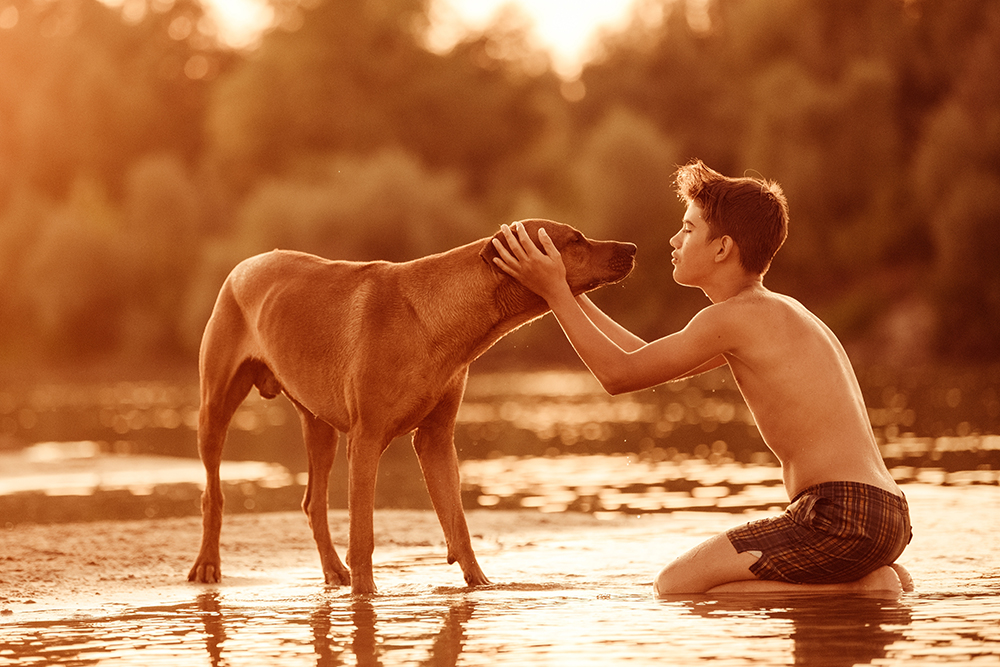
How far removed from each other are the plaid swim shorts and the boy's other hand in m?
1.48

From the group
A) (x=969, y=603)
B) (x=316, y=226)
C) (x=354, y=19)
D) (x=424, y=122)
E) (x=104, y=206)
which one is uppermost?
(x=354, y=19)

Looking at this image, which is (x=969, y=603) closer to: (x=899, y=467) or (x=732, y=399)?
(x=899, y=467)

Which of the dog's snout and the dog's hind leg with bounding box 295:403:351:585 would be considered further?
the dog's hind leg with bounding box 295:403:351:585

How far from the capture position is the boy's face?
6.58m

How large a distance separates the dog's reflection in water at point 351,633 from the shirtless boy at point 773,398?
1.17m

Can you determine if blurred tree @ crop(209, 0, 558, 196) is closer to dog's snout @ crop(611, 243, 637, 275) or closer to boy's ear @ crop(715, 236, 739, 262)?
dog's snout @ crop(611, 243, 637, 275)

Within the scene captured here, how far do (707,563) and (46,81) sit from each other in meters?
70.9

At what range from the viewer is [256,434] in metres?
22.6

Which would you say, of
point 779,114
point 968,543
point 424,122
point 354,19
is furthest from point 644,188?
point 968,543

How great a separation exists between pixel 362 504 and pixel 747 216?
2512 mm

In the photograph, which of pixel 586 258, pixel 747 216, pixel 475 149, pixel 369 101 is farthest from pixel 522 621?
pixel 369 101

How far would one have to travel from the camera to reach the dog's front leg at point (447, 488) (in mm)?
7578

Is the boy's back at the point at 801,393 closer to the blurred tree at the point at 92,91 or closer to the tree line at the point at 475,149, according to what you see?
the tree line at the point at 475,149


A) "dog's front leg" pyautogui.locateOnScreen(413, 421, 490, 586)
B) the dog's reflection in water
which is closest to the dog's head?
"dog's front leg" pyautogui.locateOnScreen(413, 421, 490, 586)
